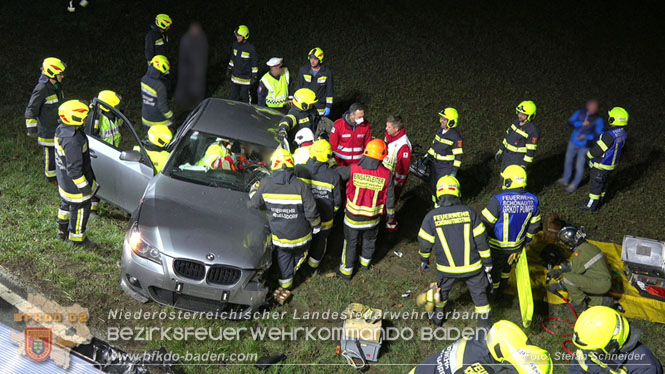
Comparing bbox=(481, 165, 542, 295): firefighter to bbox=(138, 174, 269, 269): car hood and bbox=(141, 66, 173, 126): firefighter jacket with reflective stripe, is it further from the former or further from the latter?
bbox=(141, 66, 173, 126): firefighter jacket with reflective stripe

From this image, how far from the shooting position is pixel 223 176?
8070 mm

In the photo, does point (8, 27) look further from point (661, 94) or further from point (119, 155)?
point (661, 94)

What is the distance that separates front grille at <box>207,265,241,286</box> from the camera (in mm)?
6965

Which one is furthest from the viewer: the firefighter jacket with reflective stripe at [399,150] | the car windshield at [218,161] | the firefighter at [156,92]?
the firefighter at [156,92]

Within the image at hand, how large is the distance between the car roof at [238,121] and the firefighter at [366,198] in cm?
141

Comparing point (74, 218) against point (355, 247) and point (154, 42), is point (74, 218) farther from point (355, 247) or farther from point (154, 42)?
point (154, 42)

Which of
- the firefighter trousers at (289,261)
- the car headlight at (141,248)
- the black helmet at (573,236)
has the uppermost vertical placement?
the black helmet at (573,236)

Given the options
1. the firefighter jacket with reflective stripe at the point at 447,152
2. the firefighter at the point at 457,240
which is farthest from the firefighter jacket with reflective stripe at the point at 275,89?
the firefighter at the point at 457,240

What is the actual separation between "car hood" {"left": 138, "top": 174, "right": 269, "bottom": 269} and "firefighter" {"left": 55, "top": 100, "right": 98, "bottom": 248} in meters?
0.90

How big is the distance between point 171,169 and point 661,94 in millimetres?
12962

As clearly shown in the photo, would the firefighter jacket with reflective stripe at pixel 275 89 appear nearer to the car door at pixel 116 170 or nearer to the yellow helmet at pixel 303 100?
the yellow helmet at pixel 303 100

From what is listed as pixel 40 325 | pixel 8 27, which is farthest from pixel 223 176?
pixel 8 27

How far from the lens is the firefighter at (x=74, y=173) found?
7738mm

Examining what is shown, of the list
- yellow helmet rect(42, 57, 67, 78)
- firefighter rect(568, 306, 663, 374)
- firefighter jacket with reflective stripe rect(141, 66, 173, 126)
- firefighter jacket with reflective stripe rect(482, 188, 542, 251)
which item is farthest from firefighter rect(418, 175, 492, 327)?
yellow helmet rect(42, 57, 67, 78)
